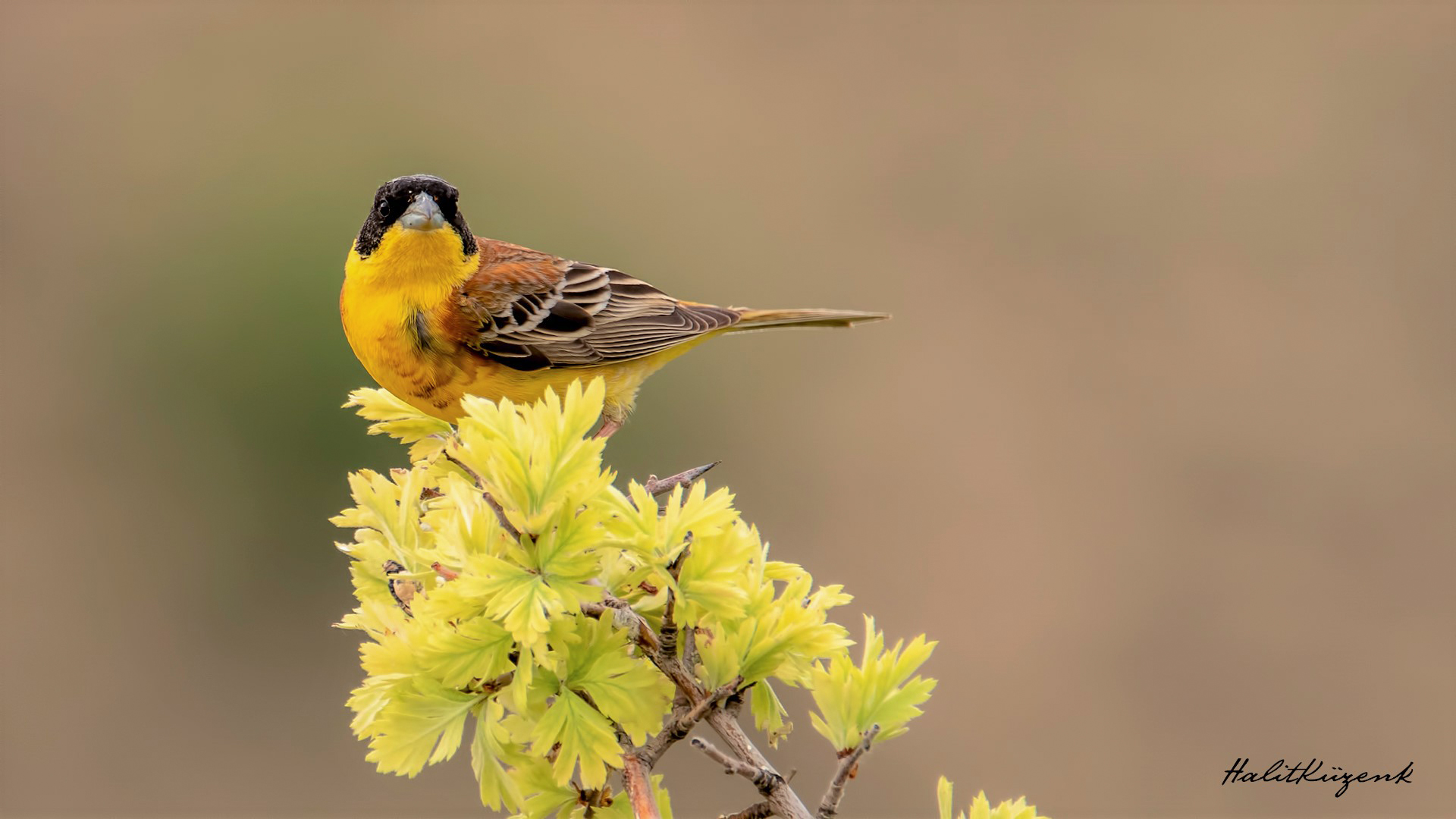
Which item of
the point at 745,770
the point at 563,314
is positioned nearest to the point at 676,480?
the point at 745,770

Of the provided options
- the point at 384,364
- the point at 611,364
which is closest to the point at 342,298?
the point at 384,364

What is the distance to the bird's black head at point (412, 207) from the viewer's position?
289cm

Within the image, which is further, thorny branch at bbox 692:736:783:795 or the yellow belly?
the yellow belly

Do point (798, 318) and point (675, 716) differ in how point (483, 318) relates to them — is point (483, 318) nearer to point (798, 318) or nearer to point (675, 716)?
point (798, 318)

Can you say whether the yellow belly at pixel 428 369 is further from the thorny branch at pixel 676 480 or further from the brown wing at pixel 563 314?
the thorny branch at pixel 676 480

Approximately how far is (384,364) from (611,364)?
27.2 inches

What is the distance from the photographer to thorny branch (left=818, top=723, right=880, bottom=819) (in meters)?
1.38

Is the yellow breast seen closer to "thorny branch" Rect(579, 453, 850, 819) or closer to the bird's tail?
the bird's tail

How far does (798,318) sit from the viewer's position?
331 cm

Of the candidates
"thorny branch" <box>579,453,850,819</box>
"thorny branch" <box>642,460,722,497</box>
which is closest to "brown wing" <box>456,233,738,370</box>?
"thorny branch" <box>642,460,722,497</box>

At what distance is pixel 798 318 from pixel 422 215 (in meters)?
1.08

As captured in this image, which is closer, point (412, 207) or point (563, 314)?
point (412, 207)

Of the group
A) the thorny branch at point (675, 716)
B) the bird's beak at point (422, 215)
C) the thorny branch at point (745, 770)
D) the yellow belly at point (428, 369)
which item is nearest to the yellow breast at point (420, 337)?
the yellow belly at point (428, 369)

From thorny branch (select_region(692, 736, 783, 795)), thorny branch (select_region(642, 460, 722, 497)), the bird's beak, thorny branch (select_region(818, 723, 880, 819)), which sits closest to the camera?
thorny branch (select_region(692, 736, 783, 795))
